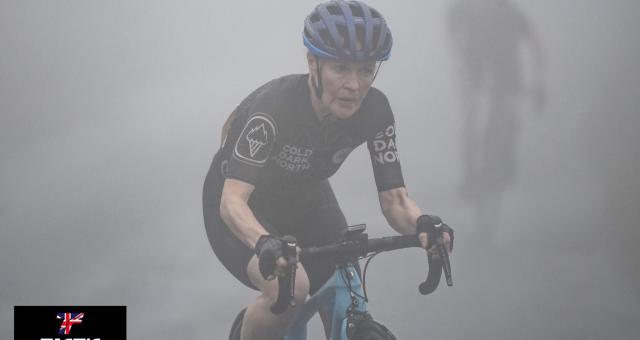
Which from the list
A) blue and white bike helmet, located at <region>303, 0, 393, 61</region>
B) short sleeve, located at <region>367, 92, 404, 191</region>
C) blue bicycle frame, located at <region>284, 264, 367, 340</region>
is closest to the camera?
blue bicycle frame, located at <region>284, 264, 367, 340</region>

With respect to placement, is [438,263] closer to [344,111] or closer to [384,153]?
[384,153]

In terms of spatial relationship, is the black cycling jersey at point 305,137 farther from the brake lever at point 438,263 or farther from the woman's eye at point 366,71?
the brake lever at point 438,263

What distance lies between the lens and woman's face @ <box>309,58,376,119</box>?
254 centimetres

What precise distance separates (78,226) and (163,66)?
83cm

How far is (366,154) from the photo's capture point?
3836mm

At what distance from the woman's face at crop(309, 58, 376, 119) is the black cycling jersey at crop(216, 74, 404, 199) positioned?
68mm

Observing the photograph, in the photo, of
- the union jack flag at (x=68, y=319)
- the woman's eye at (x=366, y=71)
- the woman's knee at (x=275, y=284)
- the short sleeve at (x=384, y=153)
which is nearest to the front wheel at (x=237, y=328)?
the woman's knee at (x=275, y=284)

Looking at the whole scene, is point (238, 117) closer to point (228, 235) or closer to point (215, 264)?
point (228, 235)

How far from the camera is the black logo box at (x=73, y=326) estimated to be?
3512 mm

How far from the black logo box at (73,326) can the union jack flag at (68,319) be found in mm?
13

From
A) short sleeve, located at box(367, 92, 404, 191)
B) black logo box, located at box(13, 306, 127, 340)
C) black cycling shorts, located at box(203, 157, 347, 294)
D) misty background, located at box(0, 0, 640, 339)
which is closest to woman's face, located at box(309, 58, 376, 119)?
short sleeve, located at box(367, 92, 404, 191)

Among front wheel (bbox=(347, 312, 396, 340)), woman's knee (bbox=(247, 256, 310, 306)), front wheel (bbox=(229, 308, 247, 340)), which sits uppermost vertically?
woman's knee (bbox=(247, 256, 310, 306))

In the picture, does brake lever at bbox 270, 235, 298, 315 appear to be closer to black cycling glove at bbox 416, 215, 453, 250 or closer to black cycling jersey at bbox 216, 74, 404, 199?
black cycling glove at bbox 416, 215, 453, 250

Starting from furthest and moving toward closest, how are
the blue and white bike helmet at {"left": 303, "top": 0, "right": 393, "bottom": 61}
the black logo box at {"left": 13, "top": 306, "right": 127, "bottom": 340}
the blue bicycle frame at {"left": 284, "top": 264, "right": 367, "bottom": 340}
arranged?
the black logo box at {"left": 13, "top": 306, "right": 127, "bottom": 340}
the blue and white bike helmet at {"left": 303, "top": 0, "right": 393, "bottom": 61}
the blue bicycle frame at {"left": 284, "top": 264, "right": 367, "bottom": 340}
